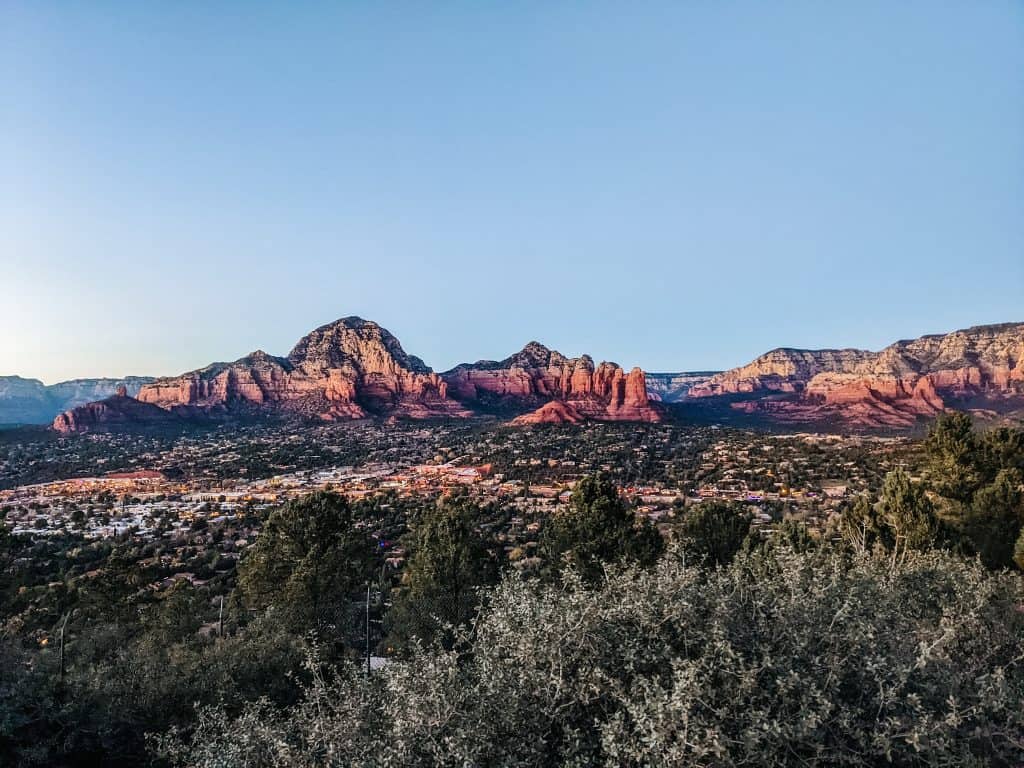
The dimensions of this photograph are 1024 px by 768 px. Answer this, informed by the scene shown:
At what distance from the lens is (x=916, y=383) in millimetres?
119875

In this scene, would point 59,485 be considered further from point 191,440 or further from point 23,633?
point 23,633

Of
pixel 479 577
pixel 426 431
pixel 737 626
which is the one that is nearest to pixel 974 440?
pixel 479 577

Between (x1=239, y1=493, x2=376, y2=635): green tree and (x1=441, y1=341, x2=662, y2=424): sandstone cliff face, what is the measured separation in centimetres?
9237

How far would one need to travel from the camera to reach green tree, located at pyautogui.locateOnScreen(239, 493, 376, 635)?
18.5m

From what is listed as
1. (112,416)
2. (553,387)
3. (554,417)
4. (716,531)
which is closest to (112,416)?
(112,416)

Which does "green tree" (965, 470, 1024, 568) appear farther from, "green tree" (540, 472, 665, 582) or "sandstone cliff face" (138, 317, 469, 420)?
"sandstone cliff face" (138, 317, 469, 420)

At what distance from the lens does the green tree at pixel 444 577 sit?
17.3 metres

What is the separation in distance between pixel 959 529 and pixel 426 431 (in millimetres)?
97543

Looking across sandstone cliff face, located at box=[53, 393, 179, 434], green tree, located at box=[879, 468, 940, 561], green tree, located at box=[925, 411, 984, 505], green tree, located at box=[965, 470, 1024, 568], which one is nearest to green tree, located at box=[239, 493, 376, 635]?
green tree, located at box=[879, 468, 940, 561]

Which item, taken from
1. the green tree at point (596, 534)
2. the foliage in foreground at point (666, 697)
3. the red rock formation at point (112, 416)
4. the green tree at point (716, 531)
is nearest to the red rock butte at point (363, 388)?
the red rock formation at point (112, 416)

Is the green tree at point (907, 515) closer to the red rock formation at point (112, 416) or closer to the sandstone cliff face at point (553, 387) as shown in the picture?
the sandstone cliff face at point (553, 387)

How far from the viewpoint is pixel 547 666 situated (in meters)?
6.46

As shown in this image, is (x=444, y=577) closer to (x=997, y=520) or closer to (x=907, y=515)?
(x=907, y=515)

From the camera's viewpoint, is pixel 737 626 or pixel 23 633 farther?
pixel 23 633
